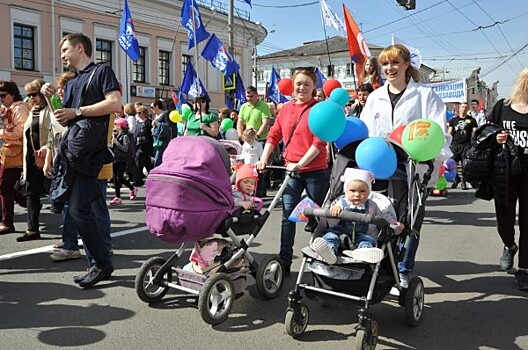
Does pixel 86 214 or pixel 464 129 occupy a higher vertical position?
pixel 464 129

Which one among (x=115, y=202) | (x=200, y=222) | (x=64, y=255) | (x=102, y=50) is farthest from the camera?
(x=102, y=50)

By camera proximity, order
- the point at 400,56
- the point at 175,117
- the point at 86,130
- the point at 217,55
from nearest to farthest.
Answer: the point at 400,56, the point at 86,130, the point at 175,117, the point at 217,55

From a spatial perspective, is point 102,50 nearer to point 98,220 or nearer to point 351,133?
point 98,220

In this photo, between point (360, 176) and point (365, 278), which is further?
point (360, 176)

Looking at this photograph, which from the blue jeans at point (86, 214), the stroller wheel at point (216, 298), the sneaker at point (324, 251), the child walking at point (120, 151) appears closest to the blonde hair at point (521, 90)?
the sneaker at point (324, 251)

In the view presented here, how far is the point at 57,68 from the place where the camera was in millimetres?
27438

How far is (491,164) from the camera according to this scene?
194 inches

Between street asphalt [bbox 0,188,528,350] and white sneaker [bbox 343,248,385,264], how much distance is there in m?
0.46

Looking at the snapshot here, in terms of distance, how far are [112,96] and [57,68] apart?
2542cm

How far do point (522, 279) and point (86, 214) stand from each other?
13.0 feet

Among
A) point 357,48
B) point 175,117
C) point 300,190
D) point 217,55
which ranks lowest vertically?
point 300,190

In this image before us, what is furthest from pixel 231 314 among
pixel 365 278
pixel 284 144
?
pixel 284 144

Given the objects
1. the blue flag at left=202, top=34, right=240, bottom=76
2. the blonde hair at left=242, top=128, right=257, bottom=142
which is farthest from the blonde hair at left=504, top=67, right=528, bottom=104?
the blue flag at left=202, top=34, right=240, bottom=76

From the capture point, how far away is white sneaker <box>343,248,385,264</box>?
3301 millimetres
